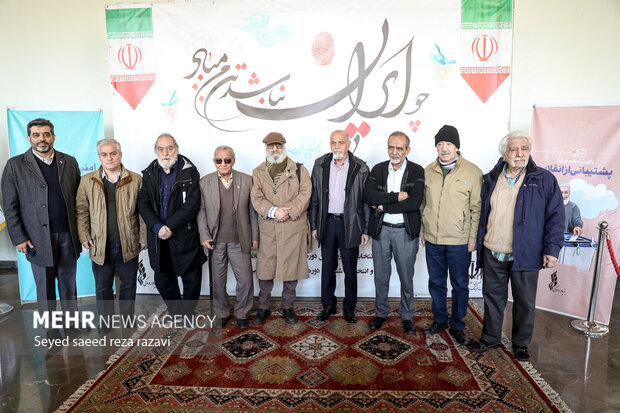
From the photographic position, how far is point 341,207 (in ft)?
11.1

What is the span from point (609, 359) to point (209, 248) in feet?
10.7

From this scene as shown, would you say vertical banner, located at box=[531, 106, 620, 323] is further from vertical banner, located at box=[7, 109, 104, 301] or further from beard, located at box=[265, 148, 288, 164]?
vertical banner, located at box=[7, 109, 104, 301]

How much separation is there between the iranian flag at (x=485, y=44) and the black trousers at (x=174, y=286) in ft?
11.0

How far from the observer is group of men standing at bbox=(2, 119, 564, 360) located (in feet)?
9.95

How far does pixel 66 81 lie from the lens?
4.87m

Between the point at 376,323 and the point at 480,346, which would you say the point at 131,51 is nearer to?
the point at 376,323

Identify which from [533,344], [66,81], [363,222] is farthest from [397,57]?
[66,81]

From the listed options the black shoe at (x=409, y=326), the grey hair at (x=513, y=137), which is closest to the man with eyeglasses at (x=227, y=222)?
the black shoe at (x=409, y=326)

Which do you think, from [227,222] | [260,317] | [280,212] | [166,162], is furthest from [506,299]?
[166,162]

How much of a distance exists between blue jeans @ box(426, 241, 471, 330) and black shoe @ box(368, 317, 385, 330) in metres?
0.47

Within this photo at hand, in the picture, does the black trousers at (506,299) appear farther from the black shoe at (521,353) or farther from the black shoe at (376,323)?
the black shoe at (376,323)

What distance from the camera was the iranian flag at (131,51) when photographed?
4121mm

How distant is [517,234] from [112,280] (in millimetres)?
3319

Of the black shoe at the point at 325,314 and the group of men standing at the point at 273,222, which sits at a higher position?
the group of men standing at the point at 273,222
